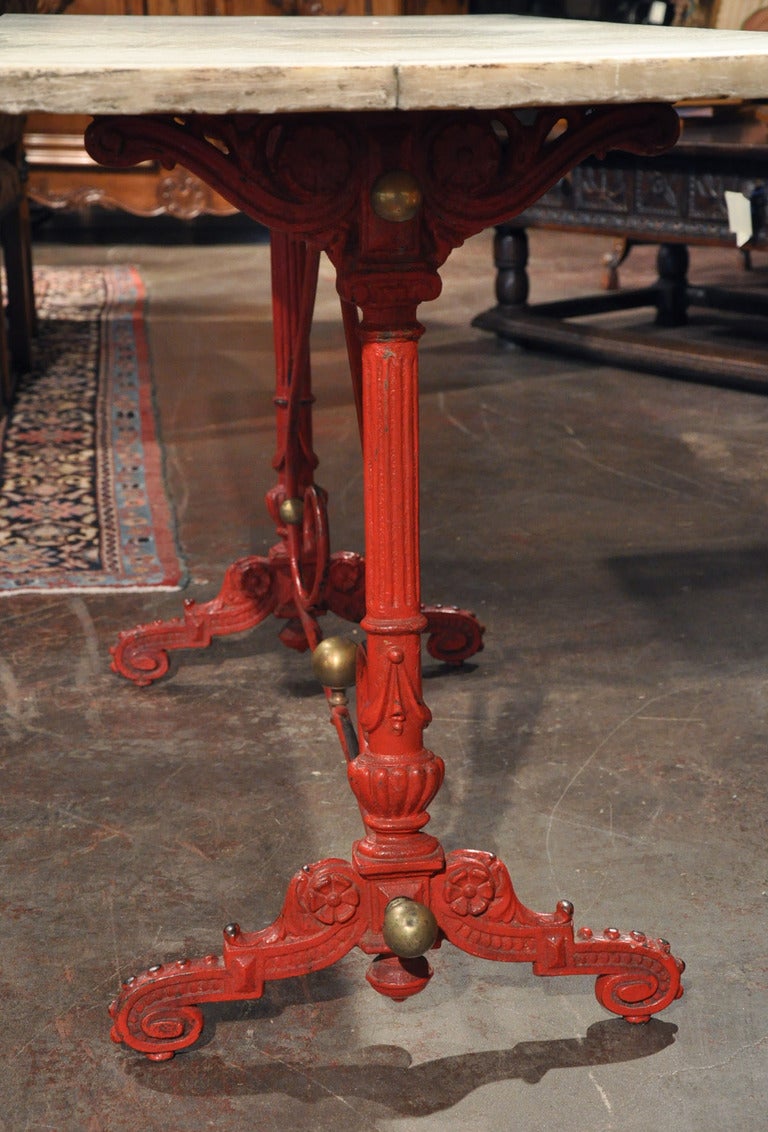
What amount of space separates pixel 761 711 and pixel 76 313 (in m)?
4.55

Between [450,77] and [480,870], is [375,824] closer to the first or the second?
[480,870]

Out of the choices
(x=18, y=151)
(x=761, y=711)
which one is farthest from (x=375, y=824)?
(x=18, y=151)

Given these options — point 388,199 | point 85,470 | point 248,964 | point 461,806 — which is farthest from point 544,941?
point 85,470

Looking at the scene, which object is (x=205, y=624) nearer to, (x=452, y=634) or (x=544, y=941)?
(x=452, y=634)

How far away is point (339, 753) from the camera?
222 cm

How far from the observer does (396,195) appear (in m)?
1.37

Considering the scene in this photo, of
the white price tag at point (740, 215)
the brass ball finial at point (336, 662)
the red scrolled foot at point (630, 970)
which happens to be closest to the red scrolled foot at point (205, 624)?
the brass ball finial at point (336, 662)

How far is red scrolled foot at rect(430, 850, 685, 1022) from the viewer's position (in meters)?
1.54

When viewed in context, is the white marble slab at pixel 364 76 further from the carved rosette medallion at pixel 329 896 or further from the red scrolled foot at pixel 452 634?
the red scrolled foot at pixel 452 634

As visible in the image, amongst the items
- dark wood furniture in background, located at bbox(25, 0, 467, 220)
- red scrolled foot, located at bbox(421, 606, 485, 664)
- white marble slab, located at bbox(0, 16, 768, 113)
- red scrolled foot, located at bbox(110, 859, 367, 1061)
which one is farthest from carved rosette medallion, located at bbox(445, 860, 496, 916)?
dark wood furniture in background, located at bbox(25, 0, 467, 220)

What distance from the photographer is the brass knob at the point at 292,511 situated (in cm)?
239

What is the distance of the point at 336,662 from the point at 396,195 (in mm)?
784

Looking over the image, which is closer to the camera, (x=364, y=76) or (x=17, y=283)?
(x=364, y=76)

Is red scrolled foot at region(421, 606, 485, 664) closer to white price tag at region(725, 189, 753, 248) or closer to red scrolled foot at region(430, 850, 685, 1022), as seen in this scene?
red scrolled foot at region(430, 850, 685, 1022)
